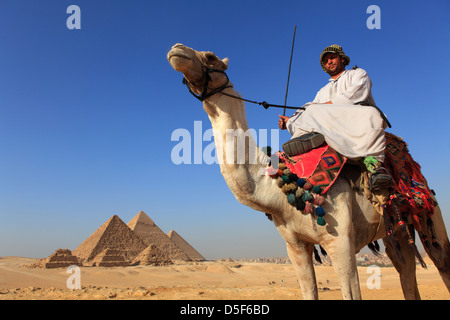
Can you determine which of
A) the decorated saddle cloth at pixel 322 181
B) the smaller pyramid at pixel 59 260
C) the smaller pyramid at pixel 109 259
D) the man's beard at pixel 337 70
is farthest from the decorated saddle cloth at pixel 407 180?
the smaller pyramid at pixel 109 259

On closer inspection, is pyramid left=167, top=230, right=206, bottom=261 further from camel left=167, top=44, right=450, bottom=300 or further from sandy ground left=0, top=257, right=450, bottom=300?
camel left=167, top=44, right=450, bottom=300

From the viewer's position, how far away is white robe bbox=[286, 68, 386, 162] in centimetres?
327

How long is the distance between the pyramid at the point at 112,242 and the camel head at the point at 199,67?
49.6 meters

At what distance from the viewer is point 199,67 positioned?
125 inches

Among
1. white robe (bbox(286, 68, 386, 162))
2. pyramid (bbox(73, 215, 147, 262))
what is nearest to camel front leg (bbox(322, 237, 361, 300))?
white robe (bbox(286, 68, 386, 162))

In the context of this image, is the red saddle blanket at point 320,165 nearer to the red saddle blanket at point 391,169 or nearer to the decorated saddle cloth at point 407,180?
the red saddle blanket at point 391,169

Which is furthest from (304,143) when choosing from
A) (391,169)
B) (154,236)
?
(154,236)

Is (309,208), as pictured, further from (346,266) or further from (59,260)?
(59,260)

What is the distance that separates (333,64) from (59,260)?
42149 mm

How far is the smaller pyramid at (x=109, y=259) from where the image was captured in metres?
43.8

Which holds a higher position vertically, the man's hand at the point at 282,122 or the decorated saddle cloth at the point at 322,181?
the man's hand at the point at 282,122

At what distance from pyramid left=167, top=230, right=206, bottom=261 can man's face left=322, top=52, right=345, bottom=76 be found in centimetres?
7923

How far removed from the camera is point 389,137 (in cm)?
402
